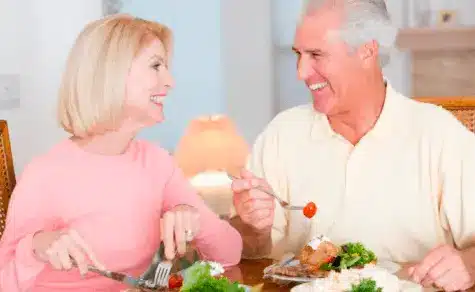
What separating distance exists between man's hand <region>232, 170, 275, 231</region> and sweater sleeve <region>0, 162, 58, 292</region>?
0.94 feet

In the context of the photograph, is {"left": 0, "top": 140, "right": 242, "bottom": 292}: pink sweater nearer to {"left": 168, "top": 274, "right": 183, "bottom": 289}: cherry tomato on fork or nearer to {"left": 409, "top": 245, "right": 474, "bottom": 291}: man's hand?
{"left": 168, "top": 274, "right": 183, "bottom": 289}: cherry tomato on fork

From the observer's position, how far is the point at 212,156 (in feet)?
7.67

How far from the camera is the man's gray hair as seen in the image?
51.6 inches

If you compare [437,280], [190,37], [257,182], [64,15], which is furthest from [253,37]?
[437,280]

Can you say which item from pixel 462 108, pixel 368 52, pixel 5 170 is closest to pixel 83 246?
pixel 5 170

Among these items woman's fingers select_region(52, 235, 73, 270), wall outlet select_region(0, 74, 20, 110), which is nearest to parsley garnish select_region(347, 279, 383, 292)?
woman's fingers select_region(52, 235, 73, 270)

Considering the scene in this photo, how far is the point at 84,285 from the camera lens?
1.20 meters

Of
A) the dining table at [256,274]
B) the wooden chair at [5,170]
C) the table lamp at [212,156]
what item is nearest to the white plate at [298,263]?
the dining table at [256,274]

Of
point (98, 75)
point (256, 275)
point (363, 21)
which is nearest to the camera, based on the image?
point (98, 75)

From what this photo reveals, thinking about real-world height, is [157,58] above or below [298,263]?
above

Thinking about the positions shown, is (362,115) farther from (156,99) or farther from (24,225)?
(24,225)

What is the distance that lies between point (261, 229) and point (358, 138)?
9.3 inches

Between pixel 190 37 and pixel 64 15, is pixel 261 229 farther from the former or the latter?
pixel 190 37

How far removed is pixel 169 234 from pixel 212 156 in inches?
46.3
